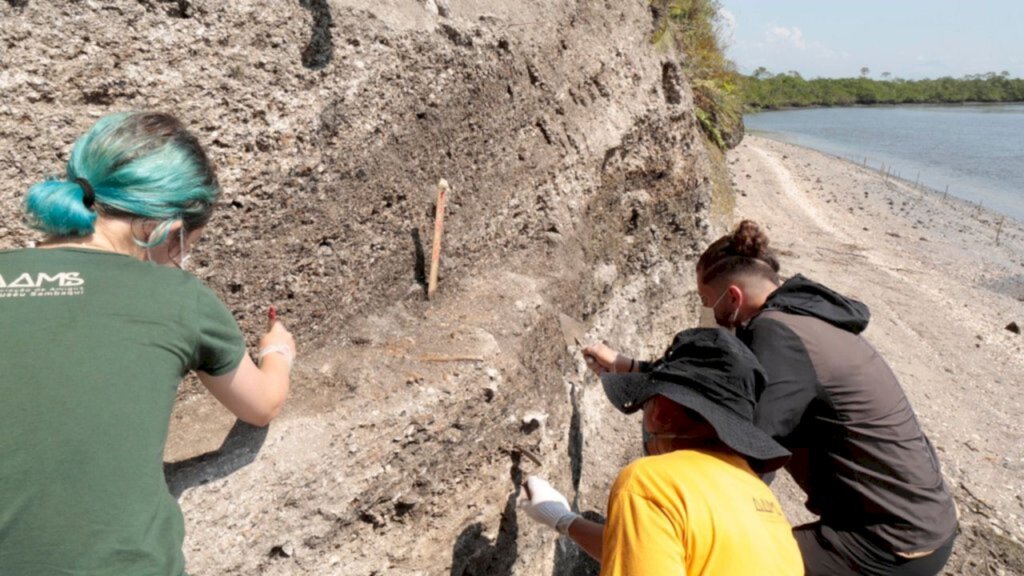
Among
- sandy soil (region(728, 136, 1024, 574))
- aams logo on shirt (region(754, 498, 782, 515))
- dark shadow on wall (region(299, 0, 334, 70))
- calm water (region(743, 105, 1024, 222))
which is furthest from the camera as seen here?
calm water (region(743, 105, 1024, 222))

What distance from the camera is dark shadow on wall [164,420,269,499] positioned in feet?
8.48

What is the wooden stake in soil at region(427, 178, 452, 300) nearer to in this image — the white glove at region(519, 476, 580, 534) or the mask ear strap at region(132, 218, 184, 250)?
the white glove at region(519, 476, 580, 534)

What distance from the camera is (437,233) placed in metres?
3.77

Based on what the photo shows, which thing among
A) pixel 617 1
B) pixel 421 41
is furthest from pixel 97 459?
pixel 617 1

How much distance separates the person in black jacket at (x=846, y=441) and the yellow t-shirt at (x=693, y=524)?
27.0 inches

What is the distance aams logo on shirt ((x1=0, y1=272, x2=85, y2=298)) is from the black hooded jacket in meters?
2.34

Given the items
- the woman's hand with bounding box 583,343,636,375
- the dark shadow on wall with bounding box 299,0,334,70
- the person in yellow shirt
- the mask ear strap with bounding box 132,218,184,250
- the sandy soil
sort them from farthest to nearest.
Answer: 1. the sandy soil
2. the woman's hand with bounding box 583,343,636,375
3. the dark shadow on wall with bounding box 299,0,334,70
4. the person in yellow shirt
5. the mask ear strap with bounding box 132,218,184,250

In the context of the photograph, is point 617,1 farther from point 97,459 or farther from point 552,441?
point 97,459

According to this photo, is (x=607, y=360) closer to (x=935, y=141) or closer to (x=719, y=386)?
(x=719, y=386)

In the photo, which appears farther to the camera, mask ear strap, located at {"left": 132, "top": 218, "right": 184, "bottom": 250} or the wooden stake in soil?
the wooden stake in soil

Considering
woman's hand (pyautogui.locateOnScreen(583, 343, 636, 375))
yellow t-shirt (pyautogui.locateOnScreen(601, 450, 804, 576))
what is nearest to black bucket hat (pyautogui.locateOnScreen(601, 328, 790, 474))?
yellow t-shirt (pyautogui.locateOnScreen(601, 450, 804, 576))

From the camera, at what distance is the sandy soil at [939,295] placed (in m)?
7.48

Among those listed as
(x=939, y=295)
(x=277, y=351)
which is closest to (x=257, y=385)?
(x=277, y=351)

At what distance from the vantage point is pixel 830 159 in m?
35.5
